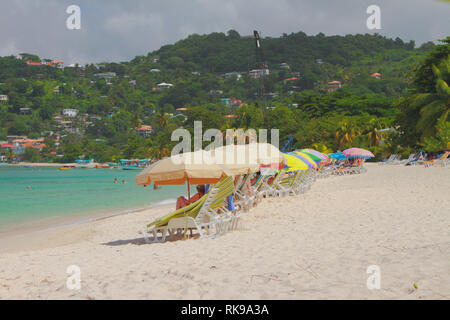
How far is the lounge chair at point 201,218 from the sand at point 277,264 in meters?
0.30

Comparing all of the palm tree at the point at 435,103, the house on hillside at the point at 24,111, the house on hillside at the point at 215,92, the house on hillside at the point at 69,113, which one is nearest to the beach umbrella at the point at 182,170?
the palm tree at the point at 435,103

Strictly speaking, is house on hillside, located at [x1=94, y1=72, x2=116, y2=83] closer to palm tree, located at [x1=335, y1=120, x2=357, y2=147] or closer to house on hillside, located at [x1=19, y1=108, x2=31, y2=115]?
house on hillside, located at [x1=19, y1=108, x2=31, y2=115]

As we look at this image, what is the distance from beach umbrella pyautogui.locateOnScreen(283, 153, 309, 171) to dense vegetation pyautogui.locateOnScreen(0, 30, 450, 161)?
126ft

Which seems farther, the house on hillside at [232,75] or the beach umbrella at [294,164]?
the house on hillside at [232,75]

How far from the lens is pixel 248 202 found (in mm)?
10312

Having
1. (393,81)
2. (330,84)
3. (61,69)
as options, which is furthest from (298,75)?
(61,69)

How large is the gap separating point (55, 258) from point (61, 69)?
15677 cm

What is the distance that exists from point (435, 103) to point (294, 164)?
1800cm

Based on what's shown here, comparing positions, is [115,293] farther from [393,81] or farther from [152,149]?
[393,81]

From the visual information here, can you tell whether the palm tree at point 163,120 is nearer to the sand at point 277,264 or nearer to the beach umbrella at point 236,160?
the beach umbrella at point 236,160

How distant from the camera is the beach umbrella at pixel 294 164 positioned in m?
12.7

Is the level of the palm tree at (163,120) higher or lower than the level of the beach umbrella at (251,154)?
higher

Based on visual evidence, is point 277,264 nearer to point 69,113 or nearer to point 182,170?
point 182,170

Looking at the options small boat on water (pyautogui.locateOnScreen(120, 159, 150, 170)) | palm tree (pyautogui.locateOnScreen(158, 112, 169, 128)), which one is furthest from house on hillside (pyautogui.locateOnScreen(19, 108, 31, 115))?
palm tree (pyautogui.locateOnScreen(158, 112, 169, 128))
